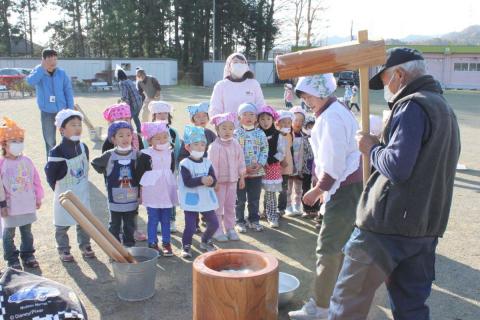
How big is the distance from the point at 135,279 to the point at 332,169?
1.84m

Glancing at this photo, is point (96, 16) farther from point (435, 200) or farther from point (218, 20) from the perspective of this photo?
point (435, 200)

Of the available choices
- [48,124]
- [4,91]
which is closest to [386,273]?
[48,124]

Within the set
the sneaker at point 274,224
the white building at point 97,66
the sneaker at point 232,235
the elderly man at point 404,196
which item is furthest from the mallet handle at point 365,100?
the white building at point 97,66

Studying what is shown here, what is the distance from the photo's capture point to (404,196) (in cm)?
248

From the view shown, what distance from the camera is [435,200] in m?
2.52

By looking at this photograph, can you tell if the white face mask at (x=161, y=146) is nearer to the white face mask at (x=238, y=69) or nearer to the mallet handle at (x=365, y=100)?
the white face mask at (x=238, y=69)

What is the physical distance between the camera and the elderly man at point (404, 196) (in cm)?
239

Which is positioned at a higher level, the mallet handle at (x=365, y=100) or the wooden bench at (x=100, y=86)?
the wooden bench at (x=100, y=86)

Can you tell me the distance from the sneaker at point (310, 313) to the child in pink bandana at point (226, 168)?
1.74 meters

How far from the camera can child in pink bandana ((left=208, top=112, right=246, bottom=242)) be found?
5285mm

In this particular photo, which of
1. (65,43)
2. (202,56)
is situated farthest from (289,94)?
(65,43)

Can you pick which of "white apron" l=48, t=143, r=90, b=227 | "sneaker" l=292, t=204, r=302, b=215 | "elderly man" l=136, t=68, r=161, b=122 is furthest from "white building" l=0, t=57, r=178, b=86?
"white apron" l=48, t=143, r=90, b=227

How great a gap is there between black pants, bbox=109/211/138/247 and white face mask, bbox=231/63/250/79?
6.85 ft

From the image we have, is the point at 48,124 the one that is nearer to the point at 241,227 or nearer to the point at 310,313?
the point at 241,227
